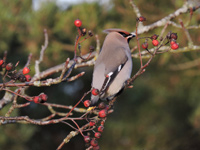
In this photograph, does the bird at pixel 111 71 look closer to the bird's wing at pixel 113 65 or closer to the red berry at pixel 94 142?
the bird's wing at pixel 113 65

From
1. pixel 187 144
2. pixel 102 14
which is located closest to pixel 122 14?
pixel 102 14

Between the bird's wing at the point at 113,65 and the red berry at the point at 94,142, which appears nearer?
the red berry at the point at 94,142

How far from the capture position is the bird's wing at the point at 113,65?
8.48 ft

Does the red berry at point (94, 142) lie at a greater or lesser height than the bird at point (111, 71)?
lesser

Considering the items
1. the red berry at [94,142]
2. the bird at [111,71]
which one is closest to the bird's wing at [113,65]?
the bird at [111,71]

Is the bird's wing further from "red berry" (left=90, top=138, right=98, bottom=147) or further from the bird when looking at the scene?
"red berry" (left=90, top=138, right=98, bottom=147)

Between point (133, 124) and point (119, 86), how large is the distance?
11.4 feet

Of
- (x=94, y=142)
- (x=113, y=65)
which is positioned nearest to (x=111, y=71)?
(x=113, y=65)

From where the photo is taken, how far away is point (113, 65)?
8.95ft

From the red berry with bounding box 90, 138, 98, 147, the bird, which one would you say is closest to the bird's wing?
the bird

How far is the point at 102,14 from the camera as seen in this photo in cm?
492

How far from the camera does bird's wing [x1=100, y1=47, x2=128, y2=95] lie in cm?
258

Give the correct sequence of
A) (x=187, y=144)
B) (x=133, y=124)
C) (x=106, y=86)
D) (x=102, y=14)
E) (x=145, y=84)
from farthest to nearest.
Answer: (x=145, y=84), (x=133, y=124), (x=187, y=144), (x=102, y=14), (x=106, y=86)

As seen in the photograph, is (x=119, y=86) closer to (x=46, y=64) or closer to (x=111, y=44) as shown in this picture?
(x=111, y=44)
